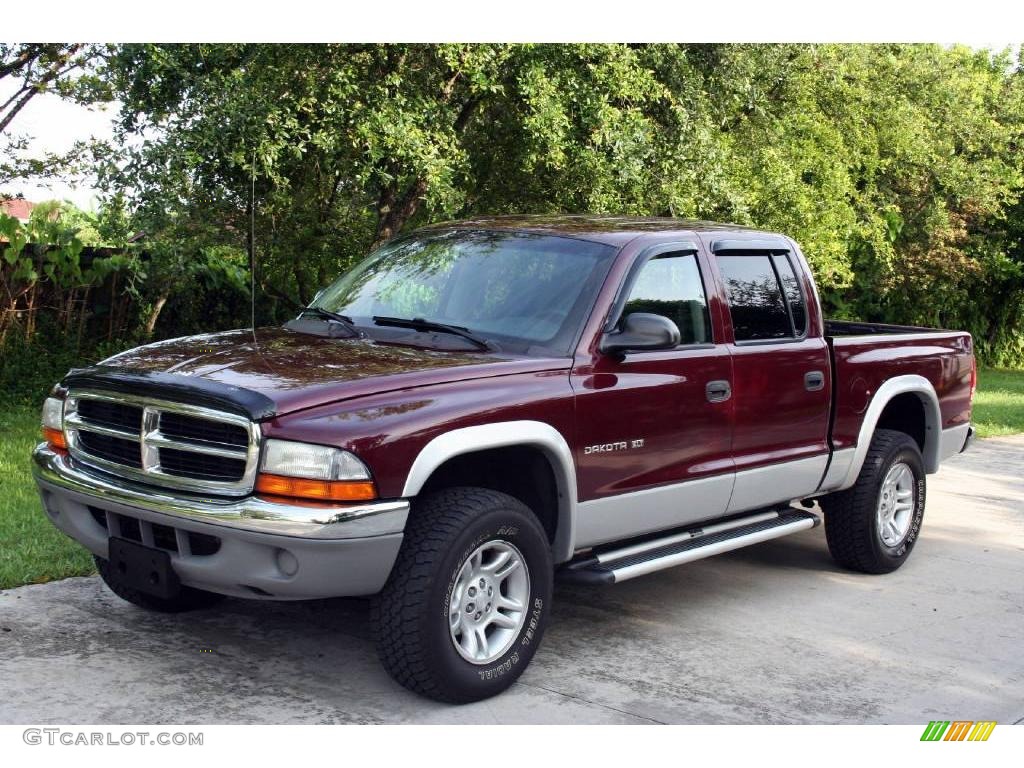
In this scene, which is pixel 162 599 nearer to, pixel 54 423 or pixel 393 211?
pixel 54 423

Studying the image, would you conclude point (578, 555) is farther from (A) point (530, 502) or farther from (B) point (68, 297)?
(B) point (68, 297)

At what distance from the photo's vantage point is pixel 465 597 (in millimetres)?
4992

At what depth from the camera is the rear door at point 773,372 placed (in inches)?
249

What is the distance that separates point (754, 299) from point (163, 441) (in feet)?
10.7

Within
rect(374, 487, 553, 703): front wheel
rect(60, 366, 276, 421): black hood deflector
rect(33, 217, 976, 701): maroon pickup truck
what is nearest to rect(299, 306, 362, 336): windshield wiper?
rect(33, 217, 976, 701): maroon pickup truck

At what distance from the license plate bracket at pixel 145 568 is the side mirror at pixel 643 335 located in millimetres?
2096

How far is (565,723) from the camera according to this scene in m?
4.86

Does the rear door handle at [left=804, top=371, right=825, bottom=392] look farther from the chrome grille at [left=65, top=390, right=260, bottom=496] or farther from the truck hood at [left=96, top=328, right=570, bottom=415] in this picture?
the chrome grille at [left=65, top=390, right=260, bottom=496]

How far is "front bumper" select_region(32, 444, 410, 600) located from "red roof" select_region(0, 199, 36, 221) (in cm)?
973

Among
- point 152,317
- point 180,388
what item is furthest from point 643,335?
point 152,317

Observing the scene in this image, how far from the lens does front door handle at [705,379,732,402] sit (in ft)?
19.9
